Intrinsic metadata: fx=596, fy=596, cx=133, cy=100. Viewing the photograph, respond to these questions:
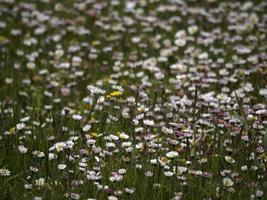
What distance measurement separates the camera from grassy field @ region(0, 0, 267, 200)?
3830mm

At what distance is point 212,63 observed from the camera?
20.6ft

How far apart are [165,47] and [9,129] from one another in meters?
2.57

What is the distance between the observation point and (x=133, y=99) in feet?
16.3

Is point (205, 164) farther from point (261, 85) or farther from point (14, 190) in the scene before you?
point (261, 85)

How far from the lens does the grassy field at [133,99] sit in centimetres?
383

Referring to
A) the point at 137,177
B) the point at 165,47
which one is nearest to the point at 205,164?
the point at 137,177

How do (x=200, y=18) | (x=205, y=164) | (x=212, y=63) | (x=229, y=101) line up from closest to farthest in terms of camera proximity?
(x=205, y=164), (x=229, y=101), (x=212, y=63), (x=200, y=18)

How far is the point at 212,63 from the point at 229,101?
4.46ft

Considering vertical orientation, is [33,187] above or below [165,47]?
above

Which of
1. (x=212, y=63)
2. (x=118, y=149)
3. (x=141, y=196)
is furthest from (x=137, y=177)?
(x=212, y=63)

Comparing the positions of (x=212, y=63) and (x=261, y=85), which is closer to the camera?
(x=261, y=85)

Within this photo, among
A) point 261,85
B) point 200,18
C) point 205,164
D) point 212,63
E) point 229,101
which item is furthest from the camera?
point 200,18

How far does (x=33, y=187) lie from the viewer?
372 cm

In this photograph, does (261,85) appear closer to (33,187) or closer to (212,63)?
(212,63)
